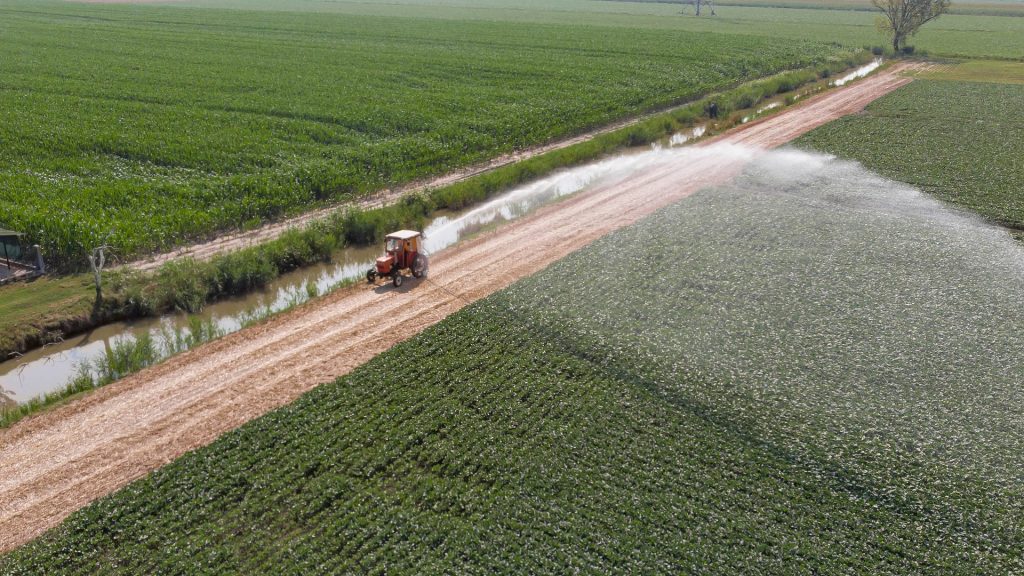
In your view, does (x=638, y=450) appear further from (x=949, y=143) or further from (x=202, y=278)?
(x=949, y=143)

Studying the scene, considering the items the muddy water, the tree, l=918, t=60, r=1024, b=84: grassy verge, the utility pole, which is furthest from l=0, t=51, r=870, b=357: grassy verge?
the utility pole

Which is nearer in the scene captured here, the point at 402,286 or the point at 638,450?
the point at 638,450

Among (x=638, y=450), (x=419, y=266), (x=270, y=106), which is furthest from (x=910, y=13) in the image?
(x=638, y=450)

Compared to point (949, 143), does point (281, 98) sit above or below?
above

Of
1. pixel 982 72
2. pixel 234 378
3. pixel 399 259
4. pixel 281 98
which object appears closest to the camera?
pixel 234 378

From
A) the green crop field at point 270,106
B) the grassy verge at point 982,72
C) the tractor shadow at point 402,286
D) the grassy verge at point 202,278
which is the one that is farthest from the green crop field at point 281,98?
the tractor shadow at point 402,286

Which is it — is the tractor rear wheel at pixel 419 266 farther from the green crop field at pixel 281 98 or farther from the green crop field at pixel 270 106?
the green crop field at pixel 270 106

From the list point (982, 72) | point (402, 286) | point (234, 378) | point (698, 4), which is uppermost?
point (698, 4)

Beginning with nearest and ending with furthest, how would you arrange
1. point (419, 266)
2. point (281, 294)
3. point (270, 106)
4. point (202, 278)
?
1. point (202, 278)
2. point (419, 266)
3. point (281, 294)
4. point (270, 106)
